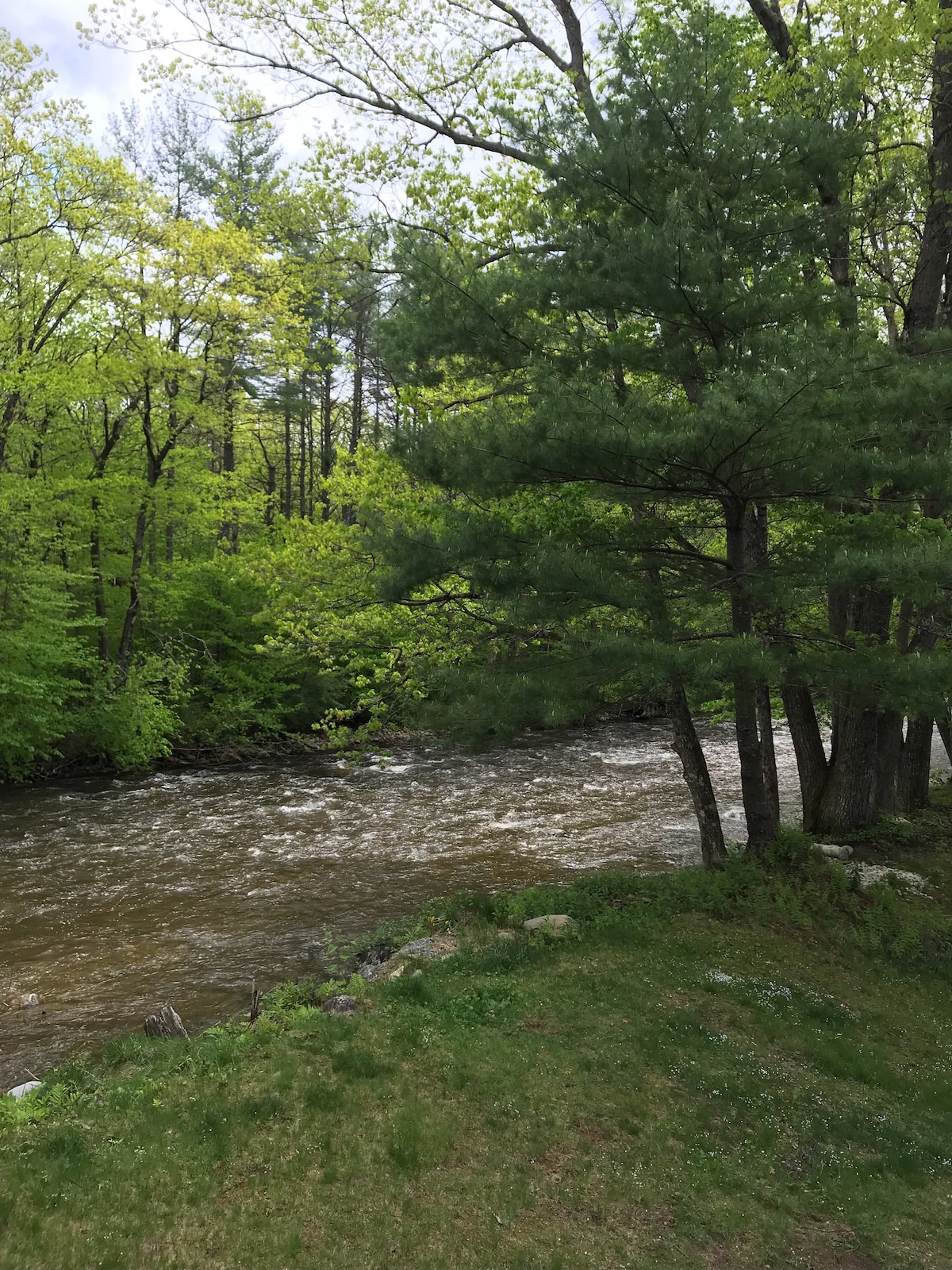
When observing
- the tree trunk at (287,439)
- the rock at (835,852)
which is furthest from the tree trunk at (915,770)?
the tree trunk at (287,439)

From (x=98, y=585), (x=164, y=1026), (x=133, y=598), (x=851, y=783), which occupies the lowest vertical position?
(x=164, y=1026)

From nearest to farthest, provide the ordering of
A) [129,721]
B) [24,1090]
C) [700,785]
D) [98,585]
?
[24,1090] → [700,785] → [129,721] → [98,585]

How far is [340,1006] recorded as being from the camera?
6379 millimetres

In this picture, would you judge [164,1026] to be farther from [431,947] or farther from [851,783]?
[851,783]

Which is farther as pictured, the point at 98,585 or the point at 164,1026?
the point at 98,585

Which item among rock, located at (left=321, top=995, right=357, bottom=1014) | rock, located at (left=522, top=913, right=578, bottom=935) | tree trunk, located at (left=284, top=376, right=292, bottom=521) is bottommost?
rock, located at (left=522, top=913, right=578, bottom=935)

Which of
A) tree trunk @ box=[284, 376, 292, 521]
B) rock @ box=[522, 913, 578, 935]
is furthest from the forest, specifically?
tree trunk @ box=[284, 376, 292, 521]

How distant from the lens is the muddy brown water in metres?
7.88

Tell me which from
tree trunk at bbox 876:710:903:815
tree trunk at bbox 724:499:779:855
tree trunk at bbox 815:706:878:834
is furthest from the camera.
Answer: tree trunk at bbox 876:710:903:815

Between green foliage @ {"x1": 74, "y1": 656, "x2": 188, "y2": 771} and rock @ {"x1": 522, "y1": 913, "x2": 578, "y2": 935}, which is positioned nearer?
rock @ {"x1": 522, "y1": 913, "x2": 578, "y2": 935}

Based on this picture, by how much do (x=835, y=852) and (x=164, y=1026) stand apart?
25.3ft

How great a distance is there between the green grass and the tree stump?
0.78 feet

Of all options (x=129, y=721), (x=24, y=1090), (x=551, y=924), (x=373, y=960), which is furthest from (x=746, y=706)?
(x=129, y=721)

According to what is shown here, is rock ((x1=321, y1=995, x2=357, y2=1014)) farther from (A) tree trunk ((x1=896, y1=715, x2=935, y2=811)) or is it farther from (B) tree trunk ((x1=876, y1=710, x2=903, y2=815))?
(A) tree trunk ((x1=896, y1=715, x2=935, y2=811))
